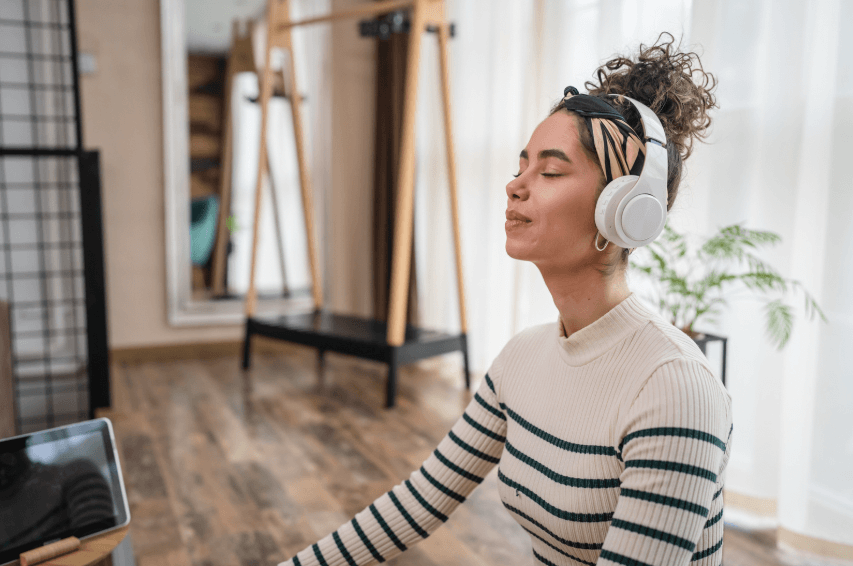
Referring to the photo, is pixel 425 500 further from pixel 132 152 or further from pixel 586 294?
pixel 132 152

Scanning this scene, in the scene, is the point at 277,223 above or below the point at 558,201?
below

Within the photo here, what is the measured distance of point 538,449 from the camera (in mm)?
773

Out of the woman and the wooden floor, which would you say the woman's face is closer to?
the woman

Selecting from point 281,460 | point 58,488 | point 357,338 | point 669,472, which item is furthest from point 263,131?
point 669,472

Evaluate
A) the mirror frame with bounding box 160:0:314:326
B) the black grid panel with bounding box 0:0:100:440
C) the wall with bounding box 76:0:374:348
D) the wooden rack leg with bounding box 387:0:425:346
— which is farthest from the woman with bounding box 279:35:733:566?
the wall with bounding box 76:0:374:348

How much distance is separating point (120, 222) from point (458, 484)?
3155mm

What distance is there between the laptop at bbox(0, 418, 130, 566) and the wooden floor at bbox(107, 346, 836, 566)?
78 cm

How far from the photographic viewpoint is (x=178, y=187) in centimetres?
355

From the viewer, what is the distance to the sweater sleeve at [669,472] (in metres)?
0.62

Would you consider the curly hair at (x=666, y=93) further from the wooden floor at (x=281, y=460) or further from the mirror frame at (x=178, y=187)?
the mirror frame at (x=178, y=187)

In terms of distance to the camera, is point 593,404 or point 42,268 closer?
point 593,404

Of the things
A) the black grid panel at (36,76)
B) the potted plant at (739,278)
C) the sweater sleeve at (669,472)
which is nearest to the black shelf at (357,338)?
the potted plant at (739,278)

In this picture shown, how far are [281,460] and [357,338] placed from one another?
0.72m

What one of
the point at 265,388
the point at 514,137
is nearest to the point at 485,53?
the point at 514,137
